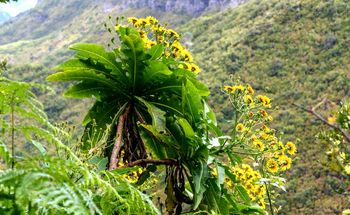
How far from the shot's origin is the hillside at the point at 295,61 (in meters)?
40.2

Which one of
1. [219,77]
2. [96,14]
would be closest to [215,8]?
[96,14]

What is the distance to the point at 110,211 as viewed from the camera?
0.91 metres

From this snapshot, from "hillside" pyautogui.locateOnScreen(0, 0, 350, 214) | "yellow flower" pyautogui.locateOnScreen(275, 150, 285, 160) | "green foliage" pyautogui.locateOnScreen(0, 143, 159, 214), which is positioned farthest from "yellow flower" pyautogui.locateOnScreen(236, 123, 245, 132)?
"hillside" pyautogui.locateOnScreen(0, 0, 350, 214)

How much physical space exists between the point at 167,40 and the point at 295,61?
5680cm

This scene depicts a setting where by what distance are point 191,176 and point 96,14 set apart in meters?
139

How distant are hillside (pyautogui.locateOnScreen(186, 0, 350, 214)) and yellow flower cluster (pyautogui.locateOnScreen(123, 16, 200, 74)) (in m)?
35.6

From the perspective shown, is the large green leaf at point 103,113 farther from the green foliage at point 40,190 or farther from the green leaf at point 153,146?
the green foliage at point 40,190

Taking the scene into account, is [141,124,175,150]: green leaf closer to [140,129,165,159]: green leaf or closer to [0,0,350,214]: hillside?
[140,129,165,159]: green leaf

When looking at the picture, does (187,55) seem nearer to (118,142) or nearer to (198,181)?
(118,142)

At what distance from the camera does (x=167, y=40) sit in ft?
9.36

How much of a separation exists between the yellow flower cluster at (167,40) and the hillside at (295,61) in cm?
3557

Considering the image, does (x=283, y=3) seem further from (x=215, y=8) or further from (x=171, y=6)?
(x=171, y=6)

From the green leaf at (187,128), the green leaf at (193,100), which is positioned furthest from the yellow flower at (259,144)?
the green leaf at (187,128)

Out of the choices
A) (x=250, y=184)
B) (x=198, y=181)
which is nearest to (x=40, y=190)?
(x=198, y=181)
